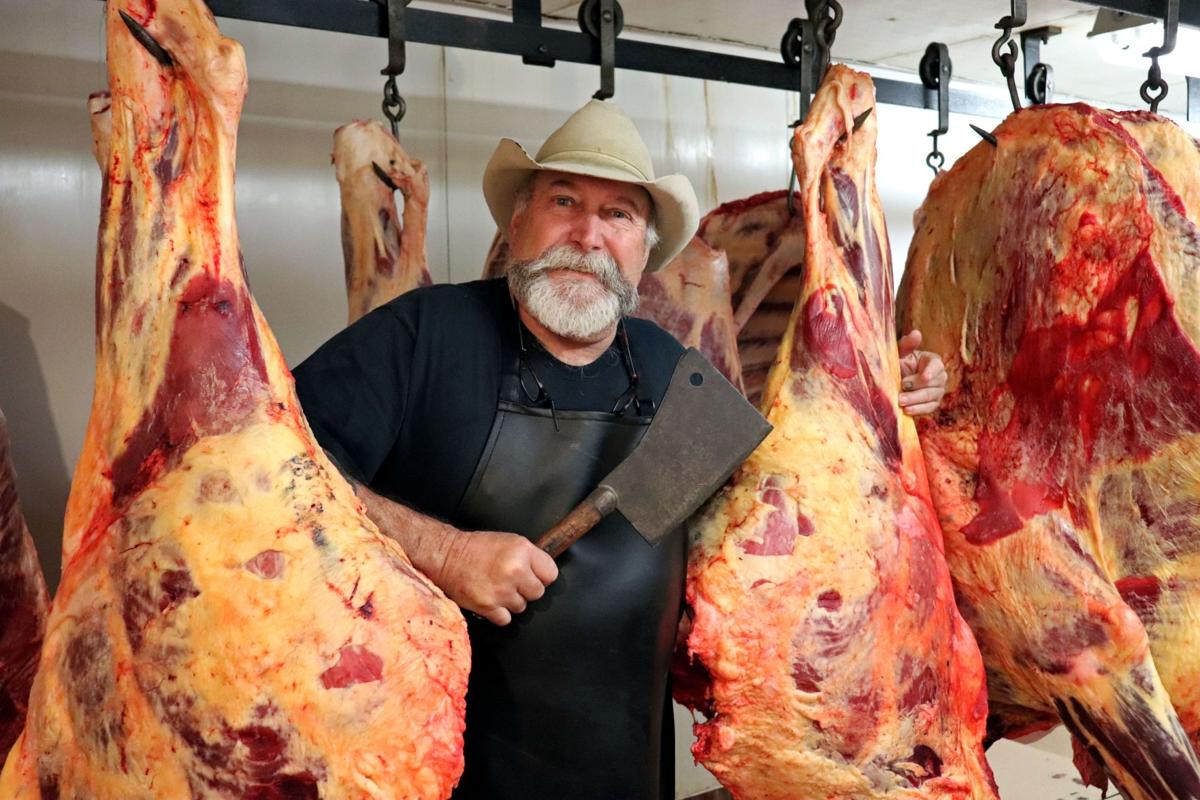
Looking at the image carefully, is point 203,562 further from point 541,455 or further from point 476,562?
point 541,455

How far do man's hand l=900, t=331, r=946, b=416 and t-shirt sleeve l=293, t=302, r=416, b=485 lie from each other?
869mm

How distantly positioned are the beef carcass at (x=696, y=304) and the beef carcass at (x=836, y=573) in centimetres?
89

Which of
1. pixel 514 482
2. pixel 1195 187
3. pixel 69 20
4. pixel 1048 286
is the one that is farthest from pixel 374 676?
pixel 69 20

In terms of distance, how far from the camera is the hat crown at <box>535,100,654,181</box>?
2.31m

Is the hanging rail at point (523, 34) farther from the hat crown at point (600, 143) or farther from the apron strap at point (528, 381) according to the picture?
the apron strap at point (528, 381)

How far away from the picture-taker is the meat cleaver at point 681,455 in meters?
1.91

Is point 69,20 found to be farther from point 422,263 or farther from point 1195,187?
point 1195,187

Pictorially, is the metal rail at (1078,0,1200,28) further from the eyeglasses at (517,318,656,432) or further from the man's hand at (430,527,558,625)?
the man's hand at (430,527,558,625)

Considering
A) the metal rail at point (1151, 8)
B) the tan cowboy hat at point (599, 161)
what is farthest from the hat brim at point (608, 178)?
the metal rail at point (1151, 8)

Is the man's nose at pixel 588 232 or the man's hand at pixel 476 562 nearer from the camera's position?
the man's hand at pixel 476 562

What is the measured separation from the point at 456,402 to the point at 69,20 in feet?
4.75

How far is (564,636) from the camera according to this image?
2.15 meters

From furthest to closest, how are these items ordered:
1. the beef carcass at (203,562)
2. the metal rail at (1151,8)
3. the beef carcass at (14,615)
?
1. the metal rail at (1151,8)
2. the beef carcass at (14,615)
3. the beef carcass at (203,562)

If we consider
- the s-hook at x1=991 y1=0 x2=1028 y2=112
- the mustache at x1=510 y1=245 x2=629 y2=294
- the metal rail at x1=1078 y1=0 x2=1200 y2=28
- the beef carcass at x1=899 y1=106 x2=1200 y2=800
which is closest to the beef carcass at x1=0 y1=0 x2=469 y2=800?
the mustache at x1=510 y1=245 x2=629 y2=294
